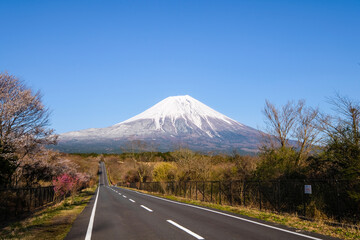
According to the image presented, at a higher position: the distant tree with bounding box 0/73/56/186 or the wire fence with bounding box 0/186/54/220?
the distant tree with bounding box 0/73/56/186

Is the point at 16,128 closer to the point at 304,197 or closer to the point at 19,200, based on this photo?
the point at 19,200

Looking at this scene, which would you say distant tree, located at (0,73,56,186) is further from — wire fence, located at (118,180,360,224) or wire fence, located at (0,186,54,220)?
wire fence, located at (118,180,360,224)

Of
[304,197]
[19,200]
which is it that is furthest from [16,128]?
[304,197]

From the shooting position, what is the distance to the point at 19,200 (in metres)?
18.2

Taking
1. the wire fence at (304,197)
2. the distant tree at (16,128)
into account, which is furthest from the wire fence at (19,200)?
the wire fence at (304,197)

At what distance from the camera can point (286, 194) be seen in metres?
16.5

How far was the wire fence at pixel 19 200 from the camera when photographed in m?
16.6

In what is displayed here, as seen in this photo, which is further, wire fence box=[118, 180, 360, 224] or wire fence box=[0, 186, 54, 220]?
wire fence box=[0, 186, 54, 220]

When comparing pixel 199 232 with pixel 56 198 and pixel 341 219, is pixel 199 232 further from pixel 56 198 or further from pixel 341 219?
pixel 56 198

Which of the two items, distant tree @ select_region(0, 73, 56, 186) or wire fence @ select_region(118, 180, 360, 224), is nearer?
wire fence @ select_region(118, 180, 360, 224)

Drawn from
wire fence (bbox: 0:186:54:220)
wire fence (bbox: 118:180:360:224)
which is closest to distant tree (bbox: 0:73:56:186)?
wire fence (bbox: 0:186:54:220)

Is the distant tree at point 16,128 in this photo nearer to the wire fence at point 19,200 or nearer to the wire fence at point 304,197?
the wire fence at point 19,200

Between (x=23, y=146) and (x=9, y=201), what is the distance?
206 inches

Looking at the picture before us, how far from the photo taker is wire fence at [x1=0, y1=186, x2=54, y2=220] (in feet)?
54.3
